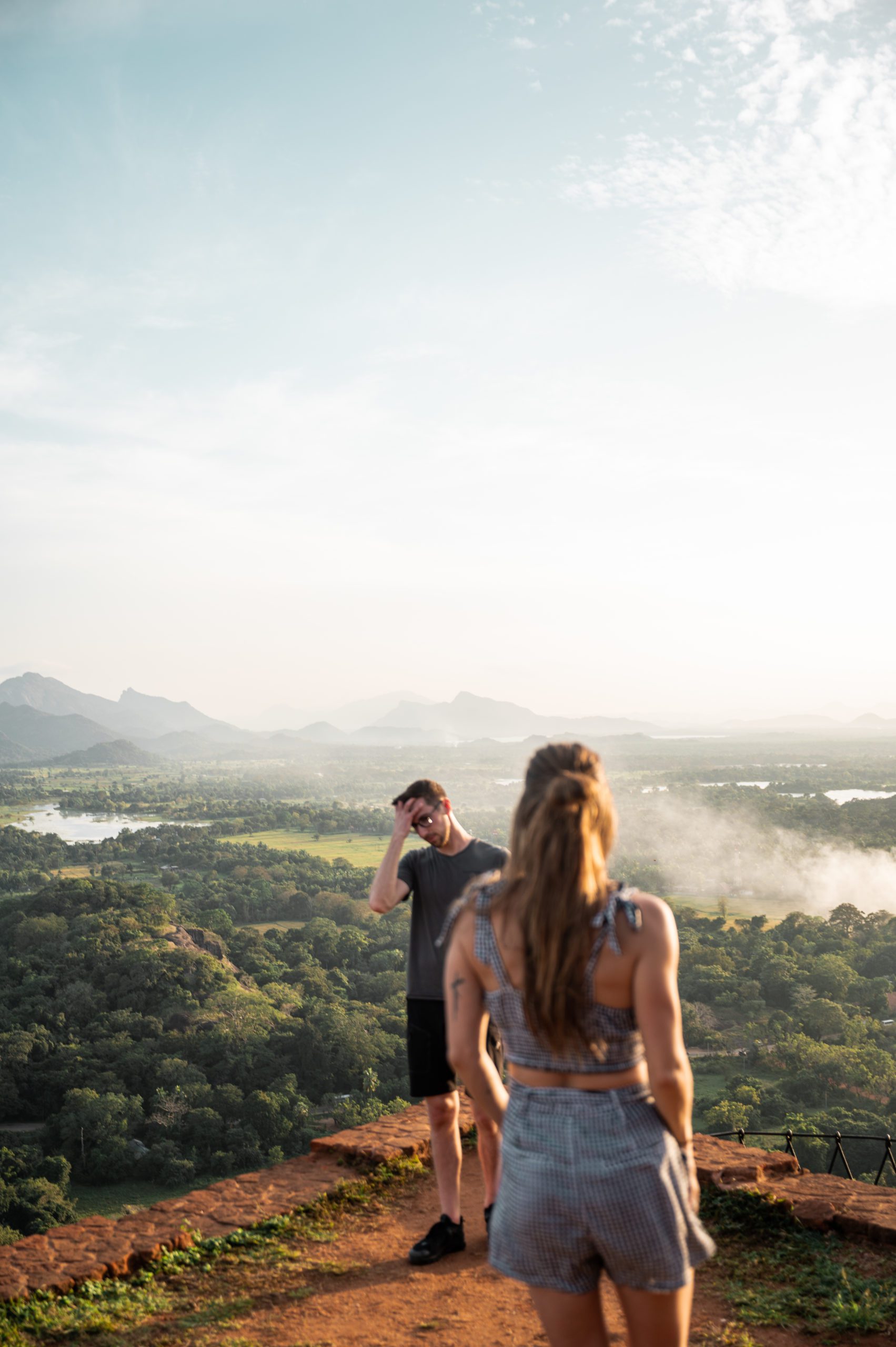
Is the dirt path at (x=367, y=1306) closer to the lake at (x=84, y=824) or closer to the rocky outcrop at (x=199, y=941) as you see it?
the rocky outcrop at (x=199, y=941)

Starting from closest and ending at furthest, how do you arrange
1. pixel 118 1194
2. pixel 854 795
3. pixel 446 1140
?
pixel 446 1140 < pixel 118 1194 < pixel 854 795

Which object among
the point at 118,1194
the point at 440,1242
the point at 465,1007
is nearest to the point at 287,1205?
the point at 440,1242

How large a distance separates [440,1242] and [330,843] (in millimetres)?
84252

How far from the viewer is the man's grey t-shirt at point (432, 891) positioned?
358 cm

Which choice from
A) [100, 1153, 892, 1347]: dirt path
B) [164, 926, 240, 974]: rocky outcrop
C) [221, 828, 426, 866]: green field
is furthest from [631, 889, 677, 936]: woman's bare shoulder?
[221, 828, 426, 866]: green field

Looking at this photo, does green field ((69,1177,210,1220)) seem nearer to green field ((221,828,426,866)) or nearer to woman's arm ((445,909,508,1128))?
woman's arm ((445,909,508,1128))

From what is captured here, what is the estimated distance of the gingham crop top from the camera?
1.72 metres

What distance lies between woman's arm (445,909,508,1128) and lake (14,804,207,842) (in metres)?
90.9

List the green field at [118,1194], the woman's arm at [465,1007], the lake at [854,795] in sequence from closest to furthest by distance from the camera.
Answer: the woman's arm at [465,1007] → the green field at [118,1194] → the lake at [854,795]

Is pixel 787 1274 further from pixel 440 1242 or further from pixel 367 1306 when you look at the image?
pixel 367 1306

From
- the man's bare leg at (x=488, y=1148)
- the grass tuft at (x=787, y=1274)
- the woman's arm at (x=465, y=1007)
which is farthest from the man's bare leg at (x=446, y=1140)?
the woman's arm at (x=465, y=1007)

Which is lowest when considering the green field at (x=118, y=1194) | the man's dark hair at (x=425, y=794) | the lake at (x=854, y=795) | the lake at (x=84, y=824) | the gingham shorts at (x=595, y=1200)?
the green field at (x=118, y=1194)

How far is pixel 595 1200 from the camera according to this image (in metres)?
1.66

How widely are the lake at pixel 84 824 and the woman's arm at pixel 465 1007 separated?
298ft
